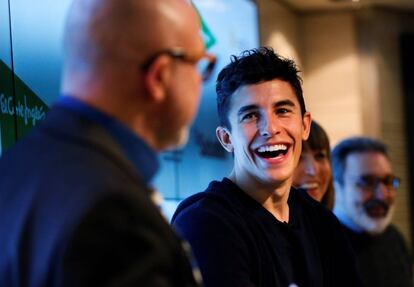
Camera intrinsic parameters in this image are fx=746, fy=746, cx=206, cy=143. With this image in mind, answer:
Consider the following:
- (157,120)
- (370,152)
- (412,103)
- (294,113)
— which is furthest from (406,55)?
(157,120)

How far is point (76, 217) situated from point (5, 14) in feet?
3.26

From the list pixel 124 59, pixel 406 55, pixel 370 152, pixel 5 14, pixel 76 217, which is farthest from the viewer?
pixel 406 55

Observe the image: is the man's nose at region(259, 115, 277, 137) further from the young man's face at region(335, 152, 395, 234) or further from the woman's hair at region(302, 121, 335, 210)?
the young man's face at region(335, 152, 395, 234)

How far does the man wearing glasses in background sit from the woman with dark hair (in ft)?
1.43

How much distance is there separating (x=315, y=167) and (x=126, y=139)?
1498mm

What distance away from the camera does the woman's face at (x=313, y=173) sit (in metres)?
2.39

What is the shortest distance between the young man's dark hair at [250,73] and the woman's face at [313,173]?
2.03ft

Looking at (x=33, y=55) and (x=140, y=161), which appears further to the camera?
(x=33, y=55)

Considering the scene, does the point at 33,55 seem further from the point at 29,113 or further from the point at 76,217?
the point at 76,217

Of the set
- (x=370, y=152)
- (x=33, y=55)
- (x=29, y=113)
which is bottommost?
(x=370, y=152)

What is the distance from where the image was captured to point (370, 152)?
309 centimetres

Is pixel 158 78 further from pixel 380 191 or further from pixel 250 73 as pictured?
pixel 380 191

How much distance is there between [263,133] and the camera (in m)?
1.71

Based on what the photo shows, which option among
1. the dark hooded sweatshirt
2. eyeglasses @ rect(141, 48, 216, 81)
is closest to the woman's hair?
the dark hooded sweatshirt
